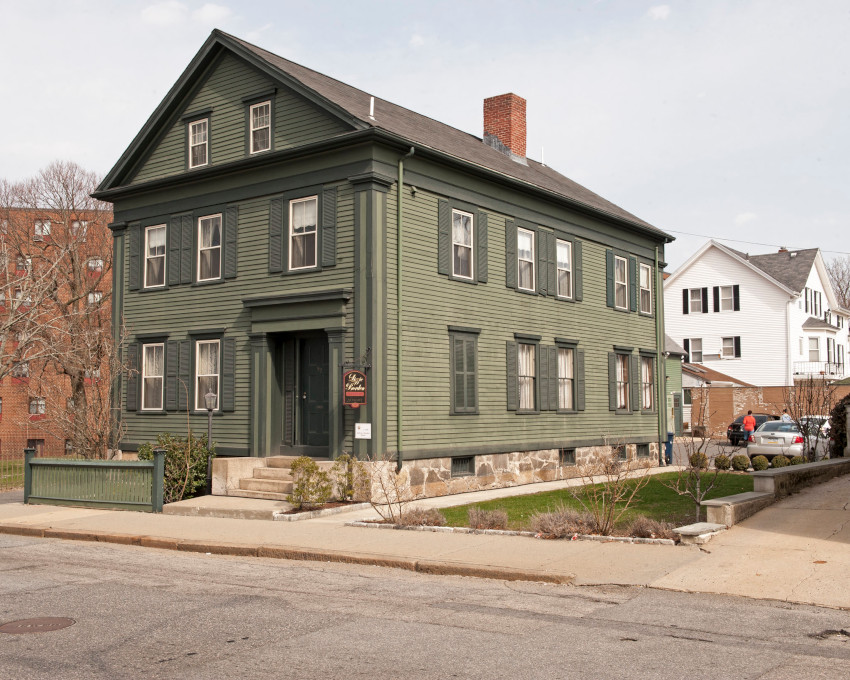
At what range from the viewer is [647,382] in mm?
27344

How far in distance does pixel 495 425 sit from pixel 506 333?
89.0 inches

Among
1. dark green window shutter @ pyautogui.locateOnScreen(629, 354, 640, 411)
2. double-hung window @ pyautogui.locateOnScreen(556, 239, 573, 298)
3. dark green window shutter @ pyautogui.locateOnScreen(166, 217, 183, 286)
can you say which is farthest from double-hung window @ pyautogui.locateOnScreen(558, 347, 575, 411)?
dark green window shutter @ pyautogui.locateOnScreen(166, 217, 183, 286)

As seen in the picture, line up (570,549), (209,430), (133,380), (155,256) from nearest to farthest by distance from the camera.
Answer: (570,549)
(209,430)
(133,380)
(155,256)

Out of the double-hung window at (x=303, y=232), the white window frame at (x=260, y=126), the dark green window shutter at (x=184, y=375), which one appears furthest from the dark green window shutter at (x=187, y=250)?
the double-hung window at (x=303, y=232)

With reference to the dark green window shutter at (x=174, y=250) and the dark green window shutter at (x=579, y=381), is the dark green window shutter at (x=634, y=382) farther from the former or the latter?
the dark green window shutter at (x=174, y=250)

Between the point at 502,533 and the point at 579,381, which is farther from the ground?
the point at 579,381

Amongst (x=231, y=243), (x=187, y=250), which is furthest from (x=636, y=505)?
(x=187, y=250)

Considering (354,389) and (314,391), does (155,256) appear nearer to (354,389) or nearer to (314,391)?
(314,391)

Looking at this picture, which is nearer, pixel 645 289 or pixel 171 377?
pixel 171 377

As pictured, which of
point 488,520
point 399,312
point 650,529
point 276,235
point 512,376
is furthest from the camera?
point 512,376

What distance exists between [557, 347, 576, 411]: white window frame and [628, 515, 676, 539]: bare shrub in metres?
11.3

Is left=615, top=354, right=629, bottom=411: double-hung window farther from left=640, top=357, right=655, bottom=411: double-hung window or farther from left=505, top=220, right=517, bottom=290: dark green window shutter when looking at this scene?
left=505, top=220, right=517, bottom=290: dark green window shutter

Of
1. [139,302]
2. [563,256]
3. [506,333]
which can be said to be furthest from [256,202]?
[563,256]

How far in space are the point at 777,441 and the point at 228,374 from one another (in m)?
17.5
